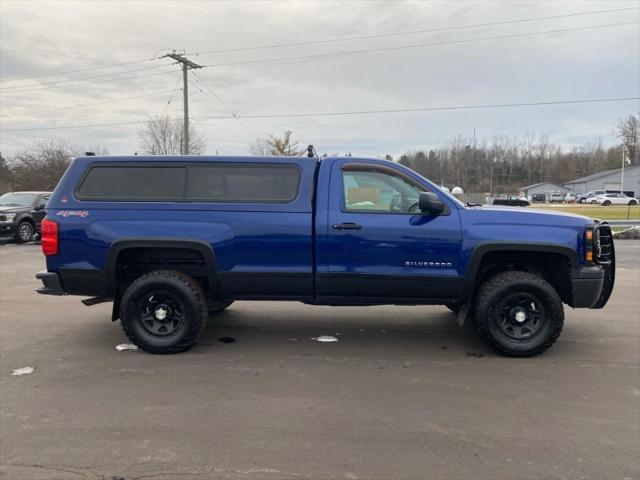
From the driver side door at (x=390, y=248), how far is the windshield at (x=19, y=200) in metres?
15.8

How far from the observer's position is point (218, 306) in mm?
6465

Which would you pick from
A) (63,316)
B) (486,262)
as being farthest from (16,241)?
(486,262)

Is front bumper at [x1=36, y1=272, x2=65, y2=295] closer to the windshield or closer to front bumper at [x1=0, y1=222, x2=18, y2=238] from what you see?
front bumper at [x1=0, y1=222, x2=18, y2=238]

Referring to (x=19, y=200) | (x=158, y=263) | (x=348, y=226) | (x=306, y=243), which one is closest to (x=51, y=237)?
(x=158, y=263)

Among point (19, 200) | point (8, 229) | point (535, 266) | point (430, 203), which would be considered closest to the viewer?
point (430, 203)

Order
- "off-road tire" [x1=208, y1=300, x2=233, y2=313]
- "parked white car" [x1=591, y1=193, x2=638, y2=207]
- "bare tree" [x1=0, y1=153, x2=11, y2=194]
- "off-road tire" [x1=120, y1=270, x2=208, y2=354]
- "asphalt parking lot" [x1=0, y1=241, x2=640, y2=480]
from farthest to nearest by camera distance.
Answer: "parked white car" [x1=591, y1=193, x2=638, y2=207] → "bare tree" [x1=0, y1=153, x2=11, y2=194] → "off-road tire" [x1=208, y1=300, x2=233, y2=313] → "off-road tire" [x1=120, y1=270, x2=208, y2=354] → "asphalt parking lot" [x1=0, y1=241, x2=640, y2=480]

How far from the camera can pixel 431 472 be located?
297 centimetres

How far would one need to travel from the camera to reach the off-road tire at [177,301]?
5086 mm

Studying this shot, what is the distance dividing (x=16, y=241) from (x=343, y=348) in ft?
51.6

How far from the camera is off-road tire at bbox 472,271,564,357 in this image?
4.96 m

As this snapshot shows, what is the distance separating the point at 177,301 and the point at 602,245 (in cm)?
433

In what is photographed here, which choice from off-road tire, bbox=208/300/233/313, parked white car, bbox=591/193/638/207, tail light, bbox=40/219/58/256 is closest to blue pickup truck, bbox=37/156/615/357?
tail light, bbox=40/219/58/256

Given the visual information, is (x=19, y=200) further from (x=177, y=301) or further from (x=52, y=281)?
(x=177, y=301)

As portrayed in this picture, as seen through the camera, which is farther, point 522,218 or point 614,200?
point 614,200
